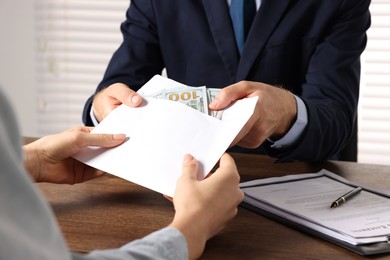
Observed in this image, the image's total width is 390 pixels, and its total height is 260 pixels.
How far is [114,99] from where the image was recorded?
1.60 m

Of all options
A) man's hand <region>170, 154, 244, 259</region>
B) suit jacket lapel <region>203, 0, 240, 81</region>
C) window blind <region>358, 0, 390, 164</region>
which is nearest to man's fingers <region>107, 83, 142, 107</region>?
man's hand <region>170, 154, 244, 259</region>

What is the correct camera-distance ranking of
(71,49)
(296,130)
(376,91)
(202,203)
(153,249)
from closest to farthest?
(153,249) < (202,203) < (296,130) < (376,91) < (71,49)

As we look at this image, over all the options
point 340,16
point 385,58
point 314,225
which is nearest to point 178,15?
point 340,16

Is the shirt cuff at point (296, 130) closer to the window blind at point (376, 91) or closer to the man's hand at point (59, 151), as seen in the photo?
the man's hand at point (59, 151)

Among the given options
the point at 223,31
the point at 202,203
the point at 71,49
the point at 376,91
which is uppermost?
the point at 223,31

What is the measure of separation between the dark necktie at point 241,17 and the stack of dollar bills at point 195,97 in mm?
614

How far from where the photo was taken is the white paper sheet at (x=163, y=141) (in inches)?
50.8

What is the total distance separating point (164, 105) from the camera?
1427mm

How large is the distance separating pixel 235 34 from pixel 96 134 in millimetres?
816

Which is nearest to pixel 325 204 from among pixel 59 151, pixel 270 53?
pixel 59 151

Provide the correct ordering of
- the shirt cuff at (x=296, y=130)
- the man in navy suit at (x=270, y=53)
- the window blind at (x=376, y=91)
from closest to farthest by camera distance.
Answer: the shirt cuff at (x=296, y=130)
the man in navy suit at (x=270, y=53)
the window blind at (x=376, y=91)

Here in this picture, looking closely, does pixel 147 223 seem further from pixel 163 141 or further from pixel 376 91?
pixel 376 91

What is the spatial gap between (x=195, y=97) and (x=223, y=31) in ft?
2.06

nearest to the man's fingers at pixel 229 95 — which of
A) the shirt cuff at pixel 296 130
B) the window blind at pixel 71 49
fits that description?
the shirt cuff at pixel 296 130
